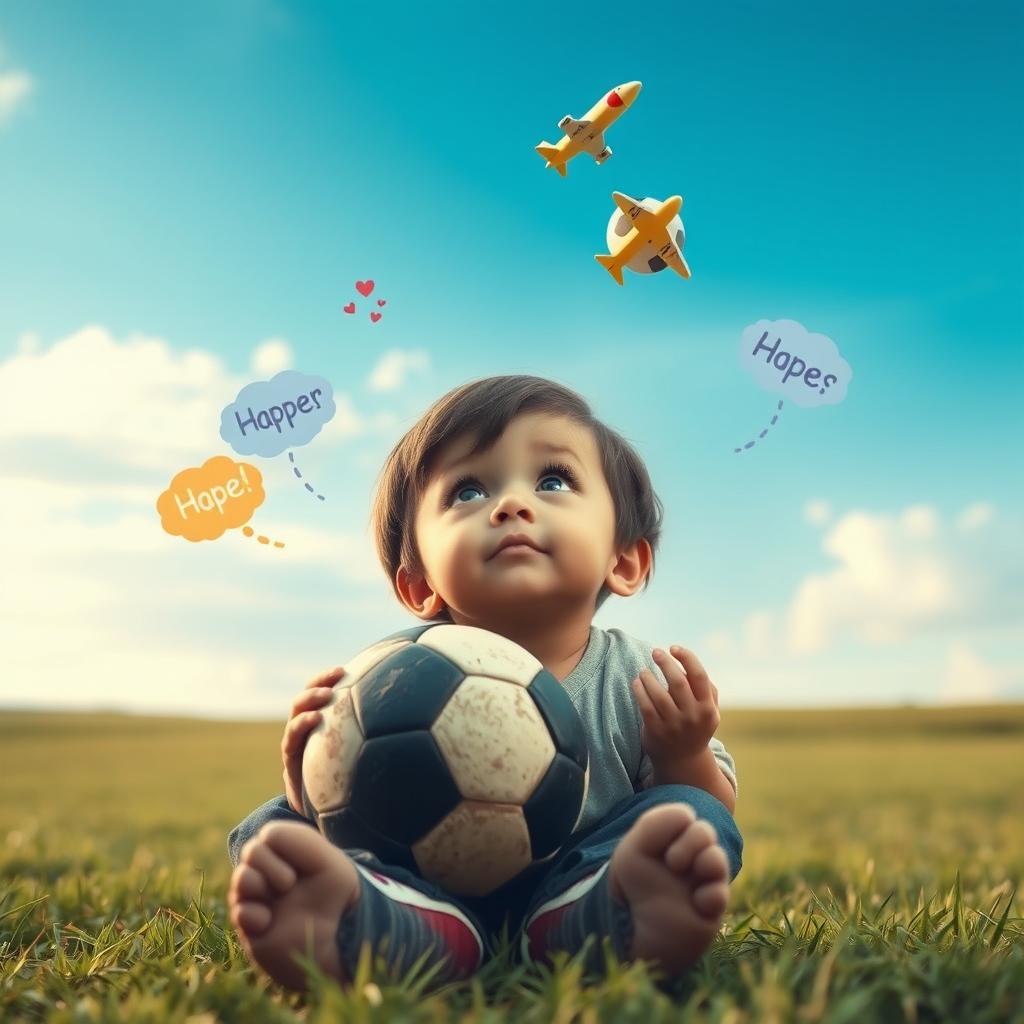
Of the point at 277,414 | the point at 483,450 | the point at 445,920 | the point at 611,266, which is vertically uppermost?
the point at 611,266

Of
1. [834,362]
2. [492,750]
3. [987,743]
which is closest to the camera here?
[492,750]

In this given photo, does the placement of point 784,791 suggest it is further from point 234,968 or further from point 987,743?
point 234,968

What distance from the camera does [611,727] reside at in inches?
125

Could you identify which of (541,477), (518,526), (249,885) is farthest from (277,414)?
(249,885)

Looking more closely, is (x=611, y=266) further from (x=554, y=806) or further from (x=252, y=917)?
(x=252, y=917)

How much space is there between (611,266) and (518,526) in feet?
3.90

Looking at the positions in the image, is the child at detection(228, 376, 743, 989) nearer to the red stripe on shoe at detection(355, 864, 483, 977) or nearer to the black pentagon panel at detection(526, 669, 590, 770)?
the red stripe on shoe at detection(355, 864, 483, 977)

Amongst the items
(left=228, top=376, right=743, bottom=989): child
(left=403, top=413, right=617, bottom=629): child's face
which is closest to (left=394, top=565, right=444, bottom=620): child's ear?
(left=228, top=376, right=743, bottom=989): child

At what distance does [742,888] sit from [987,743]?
1948cm

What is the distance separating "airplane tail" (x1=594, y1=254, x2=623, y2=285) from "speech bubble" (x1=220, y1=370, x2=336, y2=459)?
3.38ft

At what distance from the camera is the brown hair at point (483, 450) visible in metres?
3.36

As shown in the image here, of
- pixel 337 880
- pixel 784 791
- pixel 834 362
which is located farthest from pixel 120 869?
pixel 784 791

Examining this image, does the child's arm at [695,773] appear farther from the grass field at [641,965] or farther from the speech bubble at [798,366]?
the speech bubble at [798,366]

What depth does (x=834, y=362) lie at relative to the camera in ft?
13.1
